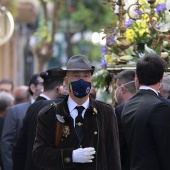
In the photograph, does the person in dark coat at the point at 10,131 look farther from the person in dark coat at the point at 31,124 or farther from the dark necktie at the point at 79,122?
the dark necktie at the point at 79,122

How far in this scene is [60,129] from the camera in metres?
6.83

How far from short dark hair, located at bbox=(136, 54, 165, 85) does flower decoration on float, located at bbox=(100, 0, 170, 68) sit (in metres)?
2.87

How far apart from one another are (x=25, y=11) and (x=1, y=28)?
745cm

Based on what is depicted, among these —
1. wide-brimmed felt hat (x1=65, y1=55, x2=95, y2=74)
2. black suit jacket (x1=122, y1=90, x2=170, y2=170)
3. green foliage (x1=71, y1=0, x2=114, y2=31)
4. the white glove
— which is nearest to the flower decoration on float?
wide-brimmed felt hat (x1=65, y1=55, x2=95, y2=74)

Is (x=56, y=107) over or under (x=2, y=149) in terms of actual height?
over

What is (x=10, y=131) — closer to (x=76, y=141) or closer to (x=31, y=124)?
(x=31, y=124)

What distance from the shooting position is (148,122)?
21.7 feet

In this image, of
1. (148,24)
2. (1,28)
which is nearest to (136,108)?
(148,24)

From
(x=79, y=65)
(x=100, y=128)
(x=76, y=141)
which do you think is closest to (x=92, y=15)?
(x=79, y=65)

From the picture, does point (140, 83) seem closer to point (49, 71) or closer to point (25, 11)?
point (49, 71)

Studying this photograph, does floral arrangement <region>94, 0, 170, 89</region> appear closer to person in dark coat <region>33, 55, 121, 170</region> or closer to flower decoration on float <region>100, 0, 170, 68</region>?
flower decoration on float <region>100, 0, 170, 68</region>

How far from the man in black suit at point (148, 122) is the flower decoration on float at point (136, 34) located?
2884mm

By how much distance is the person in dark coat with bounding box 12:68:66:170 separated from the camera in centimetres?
849

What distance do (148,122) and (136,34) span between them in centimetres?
372
